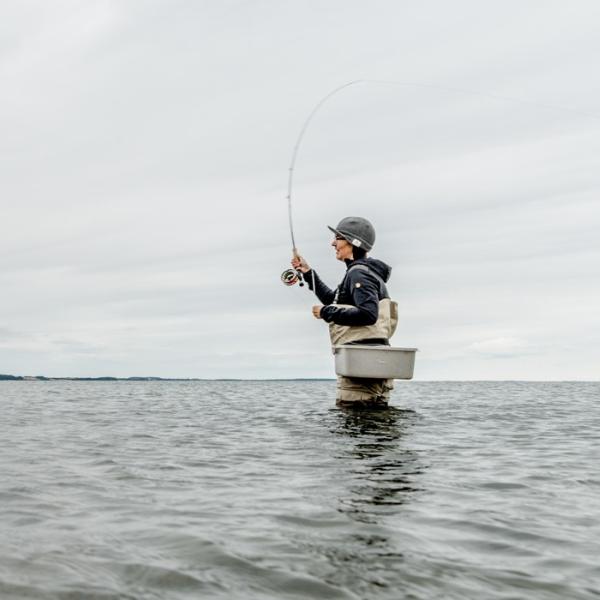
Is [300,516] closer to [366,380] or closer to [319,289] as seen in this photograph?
[366,380]

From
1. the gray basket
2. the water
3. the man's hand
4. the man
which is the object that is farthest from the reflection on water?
the man's hand

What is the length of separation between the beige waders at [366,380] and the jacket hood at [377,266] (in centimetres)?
41

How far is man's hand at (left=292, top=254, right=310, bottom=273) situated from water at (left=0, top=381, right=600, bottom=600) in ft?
12.0

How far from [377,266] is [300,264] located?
133 centimetres

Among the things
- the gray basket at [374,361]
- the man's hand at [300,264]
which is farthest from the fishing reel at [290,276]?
the gray basket at [374,361]

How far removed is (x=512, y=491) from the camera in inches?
224

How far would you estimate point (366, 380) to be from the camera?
1159 centimetres

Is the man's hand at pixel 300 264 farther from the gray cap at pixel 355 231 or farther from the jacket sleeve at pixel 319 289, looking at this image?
the gray cap at pixel 355 231

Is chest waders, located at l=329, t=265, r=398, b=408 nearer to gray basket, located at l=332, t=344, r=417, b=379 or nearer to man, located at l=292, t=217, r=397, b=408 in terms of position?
man, located at l=292, t=217, r=397, b=408

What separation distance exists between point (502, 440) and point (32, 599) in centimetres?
702

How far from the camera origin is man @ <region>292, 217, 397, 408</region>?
430 inches

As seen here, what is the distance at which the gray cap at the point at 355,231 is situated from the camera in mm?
11625

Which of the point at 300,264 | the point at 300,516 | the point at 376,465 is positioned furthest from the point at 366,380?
the point at 300,516

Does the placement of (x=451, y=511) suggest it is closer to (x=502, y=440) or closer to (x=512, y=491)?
(x=512, y=491)
